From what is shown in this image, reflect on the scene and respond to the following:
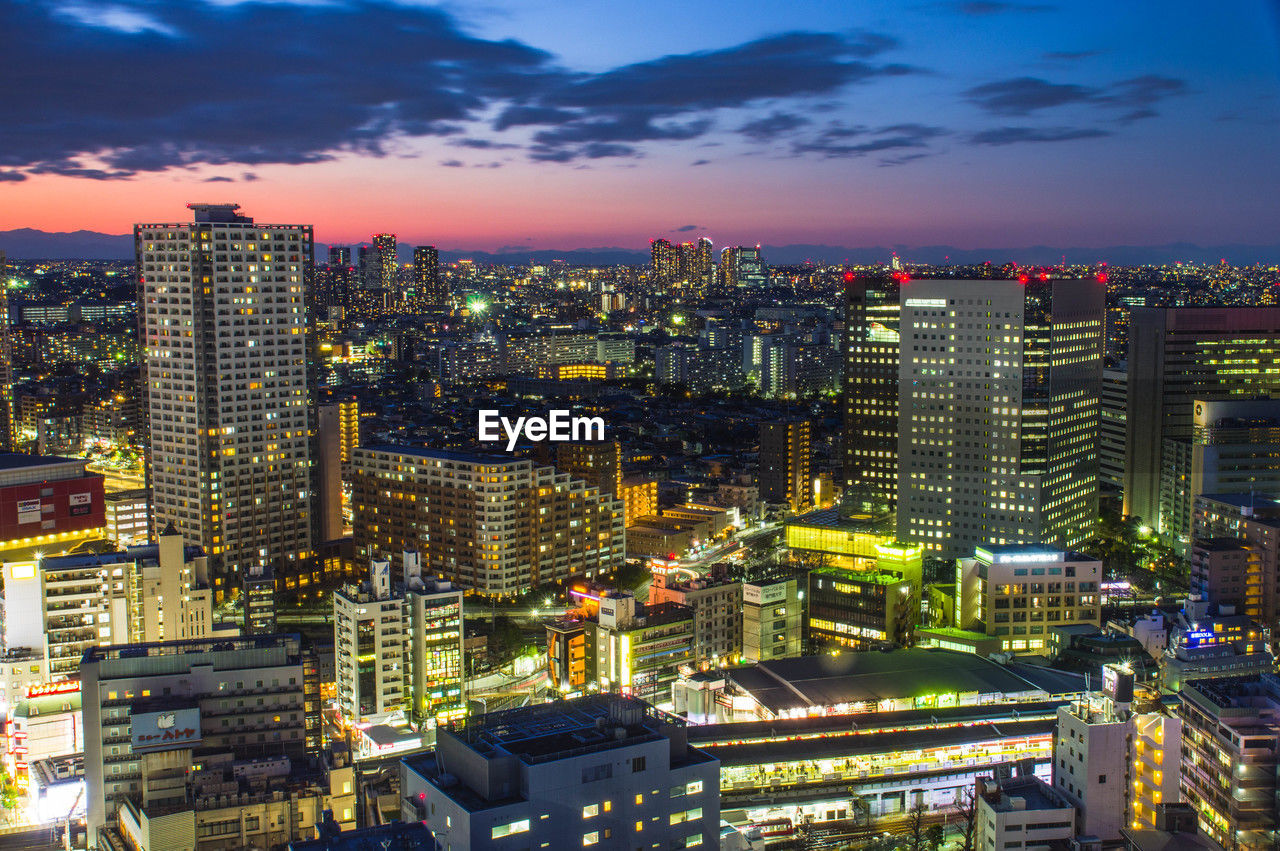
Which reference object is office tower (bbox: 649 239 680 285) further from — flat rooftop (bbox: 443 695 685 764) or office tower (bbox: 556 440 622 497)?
flat rooftop (bbox: 443 695 685 764)

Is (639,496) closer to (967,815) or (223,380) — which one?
(223,380)

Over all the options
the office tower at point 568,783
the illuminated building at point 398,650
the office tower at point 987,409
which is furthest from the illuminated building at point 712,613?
the office tower at point 568,783

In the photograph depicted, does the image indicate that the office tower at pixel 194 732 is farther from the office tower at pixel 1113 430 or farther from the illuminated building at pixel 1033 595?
the office tower at pixel 1113 430

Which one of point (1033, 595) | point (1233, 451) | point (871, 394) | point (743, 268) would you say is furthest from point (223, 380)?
point (743, 268)

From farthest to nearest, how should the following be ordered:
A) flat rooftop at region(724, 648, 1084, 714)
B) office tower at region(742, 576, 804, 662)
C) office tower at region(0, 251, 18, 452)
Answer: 1. office tower at region(0, 251, 18, 452)
2. office tower at region(742, 576, 804, 662)
3. flat rooftop at region(724, 648, 1084, 714)

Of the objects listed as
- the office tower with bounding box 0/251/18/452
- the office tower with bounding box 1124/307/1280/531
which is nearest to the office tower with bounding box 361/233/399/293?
the office tower with bounding box 0/251/18/452

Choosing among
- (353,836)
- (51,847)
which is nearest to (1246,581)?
(353,836)
